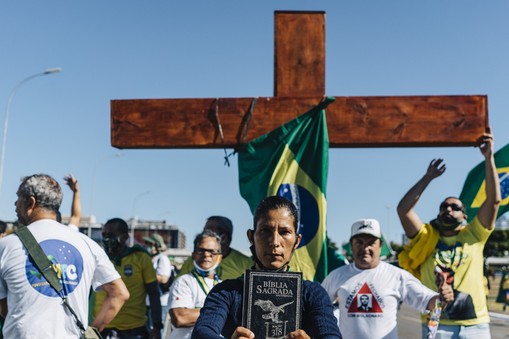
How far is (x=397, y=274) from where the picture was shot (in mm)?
4777

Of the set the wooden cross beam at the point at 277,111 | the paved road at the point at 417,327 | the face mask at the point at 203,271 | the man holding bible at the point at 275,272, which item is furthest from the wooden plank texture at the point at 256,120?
the paved road at the point at 417,327

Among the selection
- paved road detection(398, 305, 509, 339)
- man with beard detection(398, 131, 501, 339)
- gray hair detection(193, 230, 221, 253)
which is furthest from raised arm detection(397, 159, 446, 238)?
paved road detection(398, 305, 509, 339)

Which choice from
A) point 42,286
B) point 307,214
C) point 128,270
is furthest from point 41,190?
point 128,270

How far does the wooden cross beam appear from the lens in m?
5.05

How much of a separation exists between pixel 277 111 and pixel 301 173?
0.64m

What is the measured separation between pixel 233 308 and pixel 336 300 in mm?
2767

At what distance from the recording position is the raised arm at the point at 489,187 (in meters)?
4.91

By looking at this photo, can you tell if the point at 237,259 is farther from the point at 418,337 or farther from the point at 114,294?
the point at 418,337

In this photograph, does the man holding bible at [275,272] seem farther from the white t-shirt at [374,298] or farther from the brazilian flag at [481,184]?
the brazilian flag at [481,184]

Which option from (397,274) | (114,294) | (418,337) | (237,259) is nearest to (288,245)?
(114,294)

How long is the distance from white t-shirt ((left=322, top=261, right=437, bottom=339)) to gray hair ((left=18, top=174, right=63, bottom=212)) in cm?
215

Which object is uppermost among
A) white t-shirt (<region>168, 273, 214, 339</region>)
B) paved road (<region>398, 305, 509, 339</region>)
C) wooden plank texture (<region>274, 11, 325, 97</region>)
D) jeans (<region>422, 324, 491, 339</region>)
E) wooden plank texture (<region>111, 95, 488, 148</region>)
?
wooden plank texture (<region>274, 11, 325, 97</region>)

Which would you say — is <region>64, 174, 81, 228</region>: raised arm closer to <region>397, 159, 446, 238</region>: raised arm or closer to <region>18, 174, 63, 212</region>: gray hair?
<region>18, 174, 63, 212</region>: gray hair

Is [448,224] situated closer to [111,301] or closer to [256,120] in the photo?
[256,120]
